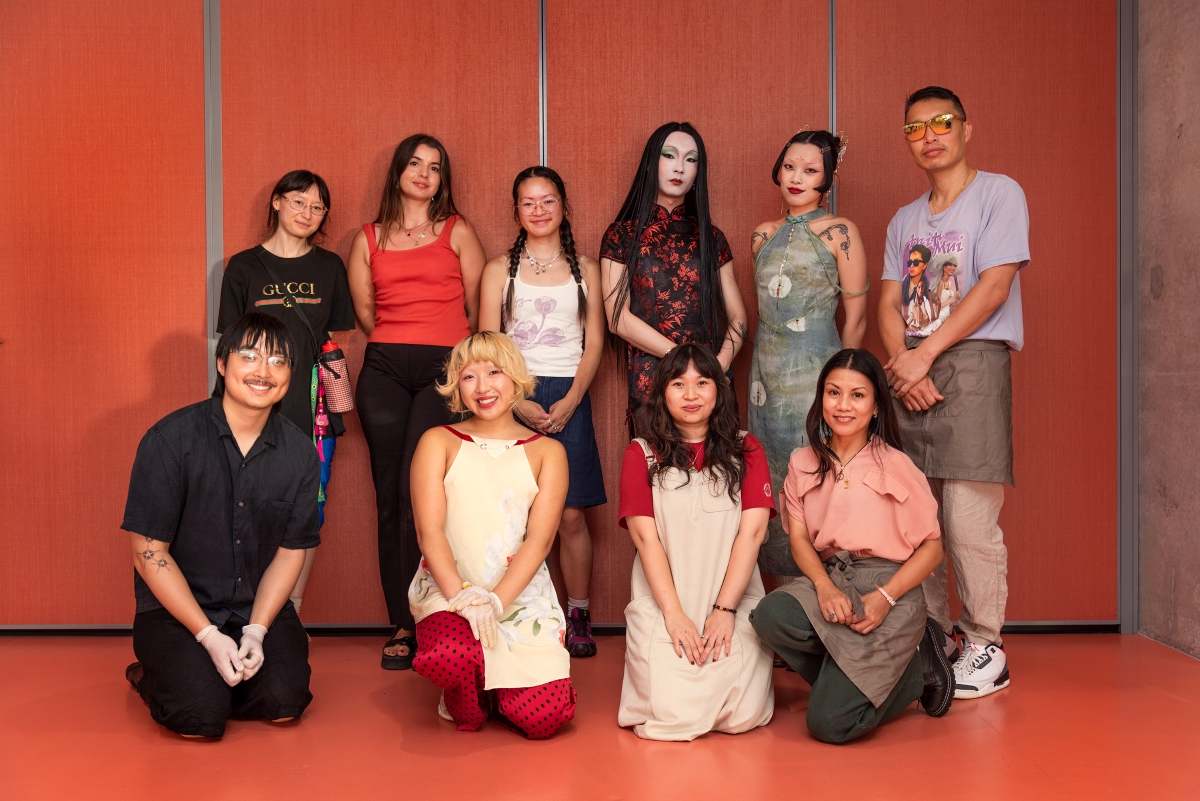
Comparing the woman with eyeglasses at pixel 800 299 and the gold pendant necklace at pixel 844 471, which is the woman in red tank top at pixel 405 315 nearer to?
the woman with eyeglasses at pixel 800 299

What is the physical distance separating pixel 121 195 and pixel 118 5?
0.71 meters

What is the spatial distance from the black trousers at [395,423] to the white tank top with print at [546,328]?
0.30 m

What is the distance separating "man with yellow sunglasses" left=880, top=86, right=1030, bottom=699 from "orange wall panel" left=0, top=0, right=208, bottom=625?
8.50ft

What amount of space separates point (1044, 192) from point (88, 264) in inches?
141

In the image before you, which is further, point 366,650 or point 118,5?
point 118,5

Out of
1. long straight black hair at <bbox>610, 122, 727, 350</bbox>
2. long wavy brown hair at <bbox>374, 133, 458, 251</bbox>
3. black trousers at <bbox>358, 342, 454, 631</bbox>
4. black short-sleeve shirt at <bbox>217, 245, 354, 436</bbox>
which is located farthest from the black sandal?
long wavy brown hair at <bbox>374, 133, 458, 251</bbox>

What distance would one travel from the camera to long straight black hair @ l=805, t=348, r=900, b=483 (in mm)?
2473

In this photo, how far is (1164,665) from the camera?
9.63 ft

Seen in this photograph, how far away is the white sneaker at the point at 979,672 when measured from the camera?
103 inches

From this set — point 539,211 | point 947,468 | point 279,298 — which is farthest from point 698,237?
point 279,298

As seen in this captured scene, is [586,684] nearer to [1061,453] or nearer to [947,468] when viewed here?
[947,468]

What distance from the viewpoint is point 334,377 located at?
316cm

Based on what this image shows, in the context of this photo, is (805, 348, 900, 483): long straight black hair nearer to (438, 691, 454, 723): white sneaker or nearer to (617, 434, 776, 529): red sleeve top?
(617, 434, 776, 529): red sleeve top

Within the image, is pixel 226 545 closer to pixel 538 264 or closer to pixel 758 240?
pixel 538 264
